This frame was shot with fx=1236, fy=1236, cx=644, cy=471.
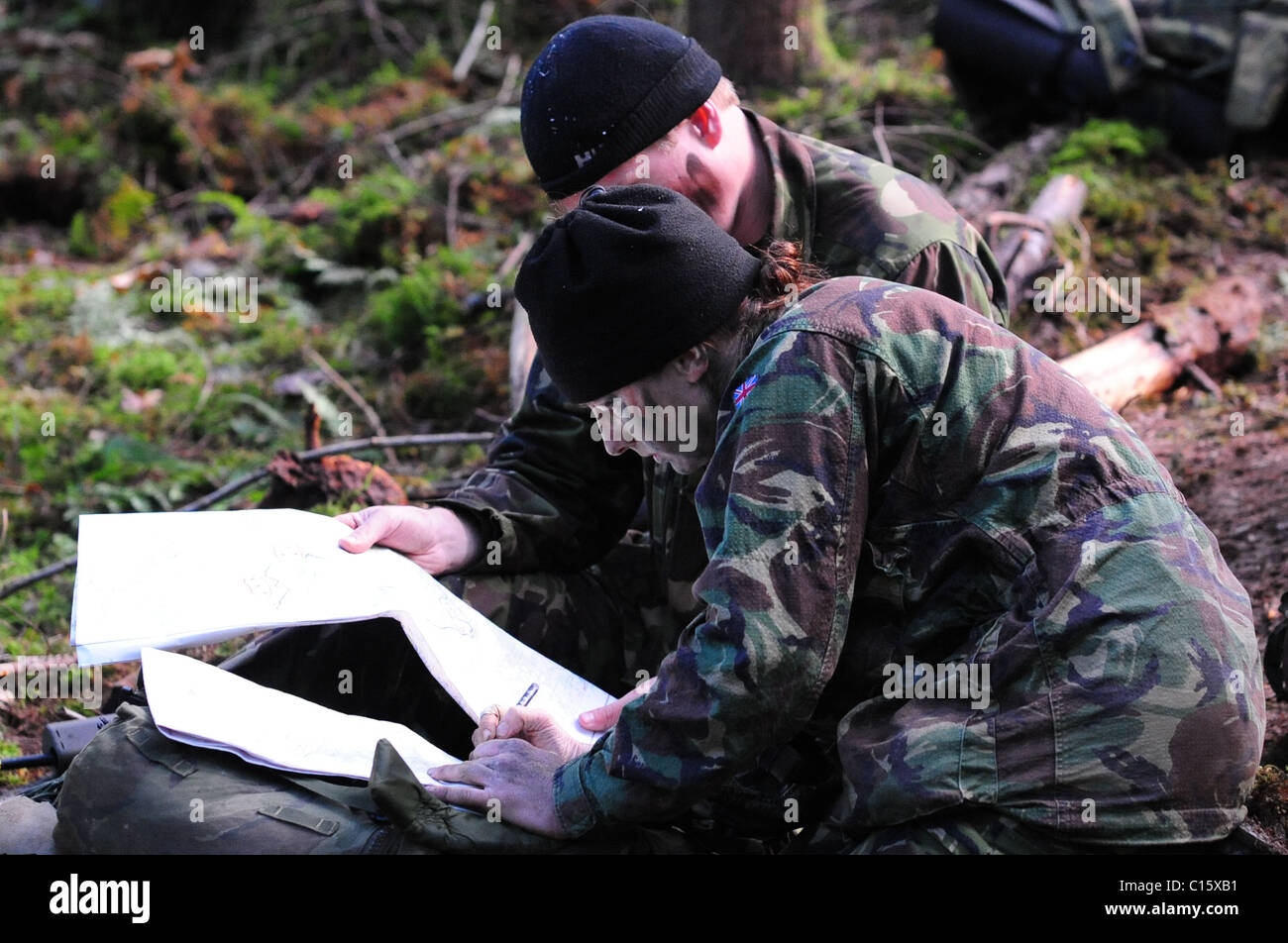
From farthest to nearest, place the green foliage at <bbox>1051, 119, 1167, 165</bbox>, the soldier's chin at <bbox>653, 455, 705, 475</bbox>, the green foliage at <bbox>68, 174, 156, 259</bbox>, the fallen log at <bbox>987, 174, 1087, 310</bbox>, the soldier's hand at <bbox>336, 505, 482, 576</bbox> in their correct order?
the green foliage at <bbox>68, 174, 156, 259</bbox>
the green foliage at <bbox>1051, 119, 1167, 165</bbox>
the fallen log at <bbox>987, 174, 1087, 310</bbox>
the soldier's hand at <bbox>336, 505, 482, 576</bbox>
the soldier's chin at <bbox>653, 455, 705, 475</bbox>

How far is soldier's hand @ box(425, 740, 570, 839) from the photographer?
2297 mm

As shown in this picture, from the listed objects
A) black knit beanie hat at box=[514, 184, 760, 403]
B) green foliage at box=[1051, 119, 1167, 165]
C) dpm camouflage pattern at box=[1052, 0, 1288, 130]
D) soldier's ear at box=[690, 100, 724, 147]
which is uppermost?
dpm camouflage pattern at box=[1052, 0, 1288, 130]

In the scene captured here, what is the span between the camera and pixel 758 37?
7453 millimetres

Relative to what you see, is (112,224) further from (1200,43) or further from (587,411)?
(1200,43)

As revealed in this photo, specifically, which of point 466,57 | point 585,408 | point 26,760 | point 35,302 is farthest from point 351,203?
point 26,760

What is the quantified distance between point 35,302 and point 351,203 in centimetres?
182

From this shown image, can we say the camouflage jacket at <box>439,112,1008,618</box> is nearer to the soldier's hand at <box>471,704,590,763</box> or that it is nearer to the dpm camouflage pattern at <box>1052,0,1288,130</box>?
the soldier's hand at <box>471,704,590,763</box>

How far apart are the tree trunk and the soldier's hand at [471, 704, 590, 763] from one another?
18.7 feet

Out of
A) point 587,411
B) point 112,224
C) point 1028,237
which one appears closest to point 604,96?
point 587,411

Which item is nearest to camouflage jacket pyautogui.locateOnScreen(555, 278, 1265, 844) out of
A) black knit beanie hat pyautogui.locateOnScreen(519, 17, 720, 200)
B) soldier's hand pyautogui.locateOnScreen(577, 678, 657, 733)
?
soldier's hand pyautogui.locateOnScreen(577, 678, 657, 733)

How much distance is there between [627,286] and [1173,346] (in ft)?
11.6

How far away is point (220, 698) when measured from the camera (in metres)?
2.53

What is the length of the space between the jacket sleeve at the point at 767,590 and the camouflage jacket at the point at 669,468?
0.97 metres
